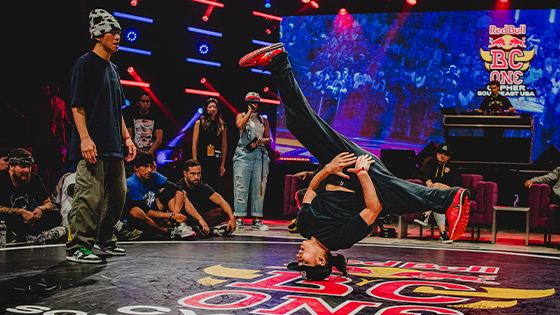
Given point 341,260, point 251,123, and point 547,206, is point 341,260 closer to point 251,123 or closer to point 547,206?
point 251,123

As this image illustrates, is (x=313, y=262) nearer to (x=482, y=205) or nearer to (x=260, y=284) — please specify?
(x=260, y=284)

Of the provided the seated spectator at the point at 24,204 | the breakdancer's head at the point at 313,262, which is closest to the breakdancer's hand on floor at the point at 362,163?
the breakdancer's head at the point at 313,262

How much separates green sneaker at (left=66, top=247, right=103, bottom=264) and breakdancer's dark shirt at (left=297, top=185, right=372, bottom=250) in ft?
4.79

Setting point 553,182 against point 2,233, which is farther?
point 553,182

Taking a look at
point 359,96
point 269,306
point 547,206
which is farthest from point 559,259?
point 359,96

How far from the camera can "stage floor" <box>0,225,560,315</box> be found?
7.72ft

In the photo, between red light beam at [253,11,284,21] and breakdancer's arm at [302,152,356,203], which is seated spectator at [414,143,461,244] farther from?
red light beam at [253,11,284,21]

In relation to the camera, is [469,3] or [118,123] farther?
[469,3]

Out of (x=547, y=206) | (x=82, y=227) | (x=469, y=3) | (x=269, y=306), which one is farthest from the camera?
(x=469, y=3)

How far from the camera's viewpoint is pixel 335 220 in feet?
10.0

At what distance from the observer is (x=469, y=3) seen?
10.4 meters

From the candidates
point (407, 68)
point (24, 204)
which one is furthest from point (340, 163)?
point (407, 68)

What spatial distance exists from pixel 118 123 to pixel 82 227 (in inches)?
31.6

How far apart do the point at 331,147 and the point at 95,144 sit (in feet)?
5.51
